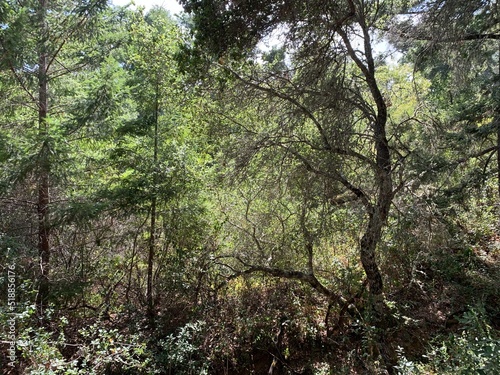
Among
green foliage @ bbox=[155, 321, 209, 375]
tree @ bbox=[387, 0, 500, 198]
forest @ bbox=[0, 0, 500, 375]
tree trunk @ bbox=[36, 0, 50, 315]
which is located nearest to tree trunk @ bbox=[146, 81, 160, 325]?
forest @ bbox=[0, 0, 500, 375]

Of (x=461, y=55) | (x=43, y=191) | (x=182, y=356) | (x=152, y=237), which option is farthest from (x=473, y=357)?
(x=43, y=191)

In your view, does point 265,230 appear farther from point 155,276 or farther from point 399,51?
point 399,51

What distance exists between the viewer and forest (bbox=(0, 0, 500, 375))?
4.36m

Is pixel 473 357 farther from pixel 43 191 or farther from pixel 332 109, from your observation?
pixel 43 191

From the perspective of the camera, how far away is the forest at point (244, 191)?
4363 mm

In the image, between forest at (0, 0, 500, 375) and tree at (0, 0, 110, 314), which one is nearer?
forest at (0, 0, 500, 375)

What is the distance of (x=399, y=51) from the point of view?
199 inches

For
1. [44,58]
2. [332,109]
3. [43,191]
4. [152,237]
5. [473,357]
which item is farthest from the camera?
[152,237]

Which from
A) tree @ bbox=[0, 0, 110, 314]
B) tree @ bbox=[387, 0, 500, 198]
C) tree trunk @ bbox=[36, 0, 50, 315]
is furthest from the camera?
tree trunk @ bbox=[36, 0, 50, 315]

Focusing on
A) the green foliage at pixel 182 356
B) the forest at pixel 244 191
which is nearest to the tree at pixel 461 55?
the forest at pixel 244 191

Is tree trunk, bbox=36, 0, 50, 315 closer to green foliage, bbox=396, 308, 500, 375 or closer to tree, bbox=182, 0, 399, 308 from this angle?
tree, bbox=182, 0, 399, 308

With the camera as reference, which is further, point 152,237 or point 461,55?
point 152,237

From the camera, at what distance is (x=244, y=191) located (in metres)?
6.06

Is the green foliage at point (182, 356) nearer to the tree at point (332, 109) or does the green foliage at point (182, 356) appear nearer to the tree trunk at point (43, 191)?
the tree trunk at point (43, 191)
